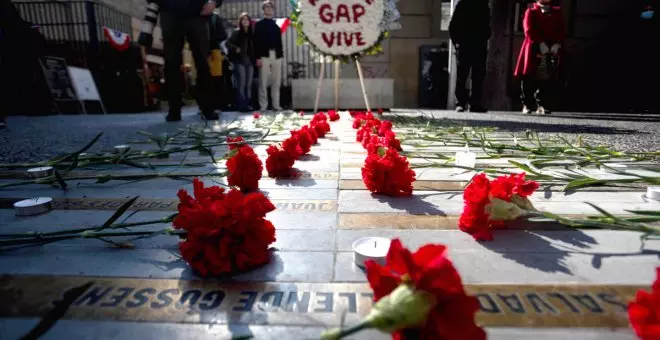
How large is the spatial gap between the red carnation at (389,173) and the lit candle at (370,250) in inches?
22.3

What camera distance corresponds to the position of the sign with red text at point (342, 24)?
210 inches

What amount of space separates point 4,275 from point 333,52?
16.2 ft

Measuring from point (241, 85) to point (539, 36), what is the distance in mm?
5479

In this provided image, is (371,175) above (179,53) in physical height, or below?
below

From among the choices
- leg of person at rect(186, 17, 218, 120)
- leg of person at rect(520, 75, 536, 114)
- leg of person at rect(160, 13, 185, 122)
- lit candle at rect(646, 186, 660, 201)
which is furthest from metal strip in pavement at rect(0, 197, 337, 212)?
leg of person at rect(520, 75, 536, 114)

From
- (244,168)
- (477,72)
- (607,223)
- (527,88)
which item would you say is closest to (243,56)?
(477,72)

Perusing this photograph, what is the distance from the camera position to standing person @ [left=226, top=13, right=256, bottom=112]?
7.95 m

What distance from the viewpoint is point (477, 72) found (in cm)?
662

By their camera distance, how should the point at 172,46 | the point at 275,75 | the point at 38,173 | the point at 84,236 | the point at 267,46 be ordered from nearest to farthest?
1. the point at 84,236
2. the point at 38,173
3. the point at 172,46
4. the point at 267,46
5. the point at 275,75

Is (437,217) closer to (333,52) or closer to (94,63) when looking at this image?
(333,52)

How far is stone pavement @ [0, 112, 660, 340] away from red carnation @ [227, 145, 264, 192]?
0.18 meters

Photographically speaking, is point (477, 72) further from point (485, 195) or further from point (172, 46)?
point (485, 195)

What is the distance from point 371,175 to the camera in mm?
1648

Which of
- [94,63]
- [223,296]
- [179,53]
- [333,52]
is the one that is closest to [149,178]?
[223,296]
